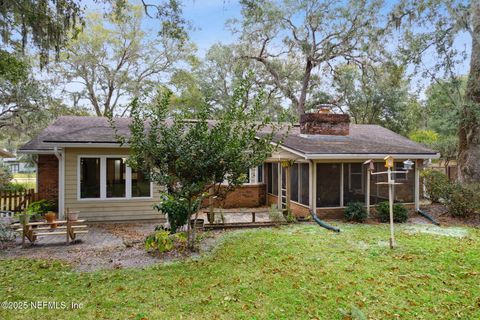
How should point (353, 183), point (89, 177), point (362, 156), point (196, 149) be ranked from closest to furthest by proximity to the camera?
point (196, 149) < point (89, 177) < point (362, 156) < point (353, 183)

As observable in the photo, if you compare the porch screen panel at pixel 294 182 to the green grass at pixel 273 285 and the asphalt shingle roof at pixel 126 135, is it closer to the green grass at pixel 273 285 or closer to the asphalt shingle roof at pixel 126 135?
the asphalt shingle roof at pixel 126 135

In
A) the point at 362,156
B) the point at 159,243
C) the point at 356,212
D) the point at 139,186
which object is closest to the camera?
the point at 159,243

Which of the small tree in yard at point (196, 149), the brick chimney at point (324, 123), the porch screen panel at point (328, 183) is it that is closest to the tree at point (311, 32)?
the brick chimney at point (324, 123)

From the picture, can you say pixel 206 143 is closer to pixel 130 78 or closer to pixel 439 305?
pixel 439 305

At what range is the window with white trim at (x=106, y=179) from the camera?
33.9 ft

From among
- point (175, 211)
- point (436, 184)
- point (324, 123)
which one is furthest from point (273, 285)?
point (436, 184)

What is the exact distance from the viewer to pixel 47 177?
12.4 metres

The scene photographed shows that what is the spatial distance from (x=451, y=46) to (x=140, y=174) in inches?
519

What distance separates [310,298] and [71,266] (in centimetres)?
446

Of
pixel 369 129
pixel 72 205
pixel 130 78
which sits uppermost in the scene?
pixel 130 78

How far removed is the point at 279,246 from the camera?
7426 millimetres

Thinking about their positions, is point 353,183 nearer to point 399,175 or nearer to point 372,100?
point 399,175

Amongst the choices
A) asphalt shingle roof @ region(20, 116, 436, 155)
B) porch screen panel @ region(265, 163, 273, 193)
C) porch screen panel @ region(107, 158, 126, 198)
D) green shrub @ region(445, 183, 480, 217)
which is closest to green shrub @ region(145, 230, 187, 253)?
porch screen panel @ region(107, 158, 126, 198)

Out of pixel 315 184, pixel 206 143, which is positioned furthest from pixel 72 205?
pixel 315 184
